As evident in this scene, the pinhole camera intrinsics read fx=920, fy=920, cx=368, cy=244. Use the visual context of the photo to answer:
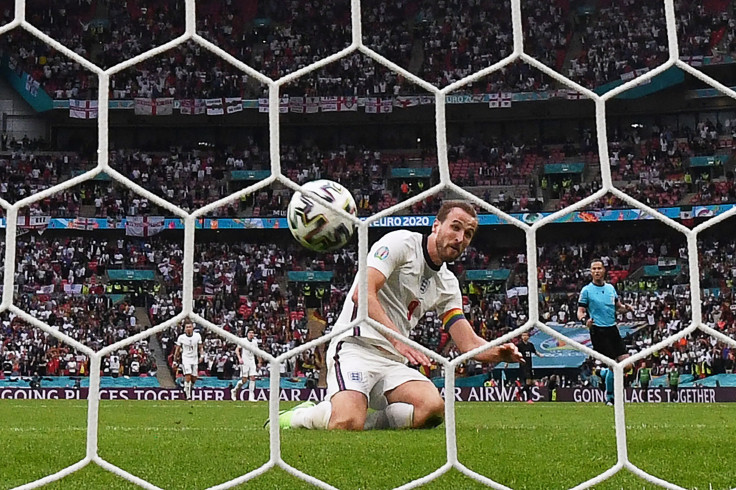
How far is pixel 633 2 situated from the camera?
1691cm

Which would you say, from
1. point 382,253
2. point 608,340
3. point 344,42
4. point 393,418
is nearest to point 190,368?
point 608,340

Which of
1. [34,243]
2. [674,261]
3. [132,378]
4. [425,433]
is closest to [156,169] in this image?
[34,243]

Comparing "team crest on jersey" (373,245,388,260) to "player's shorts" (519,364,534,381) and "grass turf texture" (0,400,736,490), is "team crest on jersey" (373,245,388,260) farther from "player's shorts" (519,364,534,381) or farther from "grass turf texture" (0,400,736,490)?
"player's shorts" (519,364,534,381)

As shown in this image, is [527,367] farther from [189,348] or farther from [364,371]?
[364,371]

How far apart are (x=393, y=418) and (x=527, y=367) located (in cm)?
764

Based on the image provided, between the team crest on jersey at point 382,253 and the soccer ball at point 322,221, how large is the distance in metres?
0.14

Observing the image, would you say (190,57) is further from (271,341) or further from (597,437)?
(597,437)

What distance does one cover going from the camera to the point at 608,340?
621cm

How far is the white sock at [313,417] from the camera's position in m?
3.36

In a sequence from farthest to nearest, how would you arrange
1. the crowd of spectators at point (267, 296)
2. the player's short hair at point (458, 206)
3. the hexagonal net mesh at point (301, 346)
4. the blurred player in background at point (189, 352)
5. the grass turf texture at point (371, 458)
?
the crowd of spectators at point (267, 296)
the blurred player in background at point (189, 352)
the player's short hair at point (458, 206)
the grass turf texture at point (371, 458)
the hexagonal net mesh at point (301, 346)

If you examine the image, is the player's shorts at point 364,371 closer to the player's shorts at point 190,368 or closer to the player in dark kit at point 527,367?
the player in dark kit at point 527,367

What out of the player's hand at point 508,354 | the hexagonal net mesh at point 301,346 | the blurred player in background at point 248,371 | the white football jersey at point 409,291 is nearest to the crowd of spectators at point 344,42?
the blurred player in background at point 248,371

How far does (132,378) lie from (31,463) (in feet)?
31.9

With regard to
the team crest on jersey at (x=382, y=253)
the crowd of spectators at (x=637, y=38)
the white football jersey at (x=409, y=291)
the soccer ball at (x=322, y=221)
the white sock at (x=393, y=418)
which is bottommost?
the white sock at (x=393, y=418)
